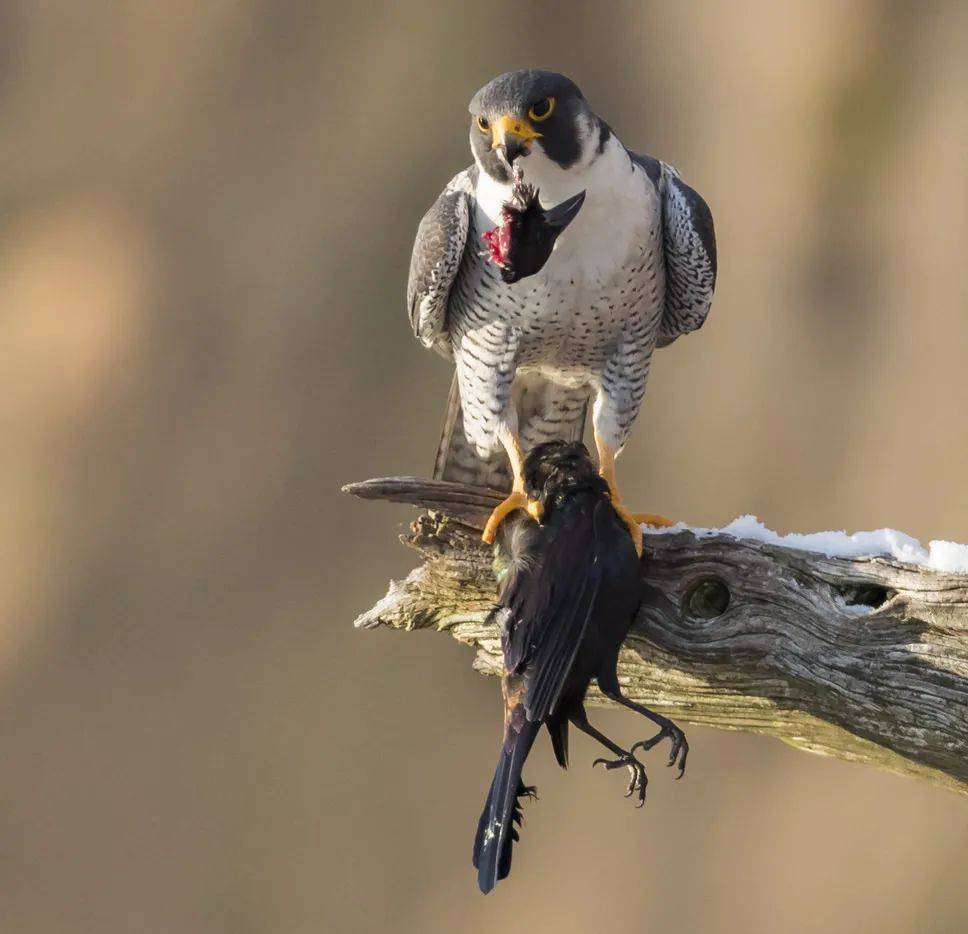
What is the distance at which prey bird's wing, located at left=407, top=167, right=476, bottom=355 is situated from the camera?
8.16 ft

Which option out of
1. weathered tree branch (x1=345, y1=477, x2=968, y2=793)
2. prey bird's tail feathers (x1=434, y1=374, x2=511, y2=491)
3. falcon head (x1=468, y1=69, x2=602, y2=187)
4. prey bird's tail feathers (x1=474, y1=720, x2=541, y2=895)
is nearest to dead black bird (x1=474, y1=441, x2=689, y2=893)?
prey bird's tail feathers (x1=474, y1=720, x2=541, y2=895)

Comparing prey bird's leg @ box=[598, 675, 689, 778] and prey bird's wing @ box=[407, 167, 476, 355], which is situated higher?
prey bird's wing @ box=[407, 167, 476, 355]

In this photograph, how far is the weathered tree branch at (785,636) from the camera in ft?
6.48

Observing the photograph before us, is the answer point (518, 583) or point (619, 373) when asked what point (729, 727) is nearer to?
point (518, 583)

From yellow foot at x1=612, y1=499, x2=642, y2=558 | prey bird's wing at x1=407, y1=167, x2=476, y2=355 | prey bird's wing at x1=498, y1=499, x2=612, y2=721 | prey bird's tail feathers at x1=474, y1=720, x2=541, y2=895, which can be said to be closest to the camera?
prey bird's tail feathers at x1=474, y1=720, x2=541, y2=895

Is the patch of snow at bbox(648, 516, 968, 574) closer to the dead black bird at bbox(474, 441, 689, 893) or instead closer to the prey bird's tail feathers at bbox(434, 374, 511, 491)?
the dead black bird at bbox(474, 441, 689, 893)

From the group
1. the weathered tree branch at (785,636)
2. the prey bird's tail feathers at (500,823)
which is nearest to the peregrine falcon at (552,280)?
the weathered tree branch at (785,636)

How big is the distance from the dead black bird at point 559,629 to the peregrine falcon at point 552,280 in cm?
9

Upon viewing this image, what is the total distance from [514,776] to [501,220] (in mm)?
1041

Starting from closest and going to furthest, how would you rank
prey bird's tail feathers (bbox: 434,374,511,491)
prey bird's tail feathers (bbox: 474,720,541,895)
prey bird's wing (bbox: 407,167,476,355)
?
prey bird's tail feathers (bbox: 474,720,541,895) < prey bird's wing (bbox: 407,167,476,355) < prey bird's tail feathers (bbox: 434,374,511,491)

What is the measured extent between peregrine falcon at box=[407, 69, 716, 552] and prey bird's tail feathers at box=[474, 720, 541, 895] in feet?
1.77

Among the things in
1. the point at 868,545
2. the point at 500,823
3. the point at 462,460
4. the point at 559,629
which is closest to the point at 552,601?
the point at 559,629

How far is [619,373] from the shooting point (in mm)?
2605

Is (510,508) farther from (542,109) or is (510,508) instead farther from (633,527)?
(542,109)
